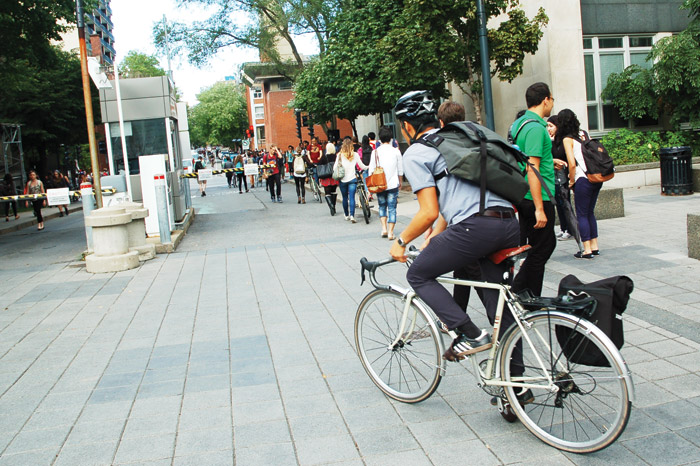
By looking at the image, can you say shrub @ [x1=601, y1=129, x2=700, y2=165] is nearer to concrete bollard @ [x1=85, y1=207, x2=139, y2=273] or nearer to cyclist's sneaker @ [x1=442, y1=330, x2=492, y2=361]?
concrete bollard @ [x1=85, y1=207, x2=139, y2=273]

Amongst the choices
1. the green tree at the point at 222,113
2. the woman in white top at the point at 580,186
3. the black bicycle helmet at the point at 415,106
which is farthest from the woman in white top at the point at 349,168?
the green tree at the point at 222,113

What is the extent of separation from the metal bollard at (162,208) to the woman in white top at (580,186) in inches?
266

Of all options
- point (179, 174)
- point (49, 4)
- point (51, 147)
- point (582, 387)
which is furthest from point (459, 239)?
point (51, 147)

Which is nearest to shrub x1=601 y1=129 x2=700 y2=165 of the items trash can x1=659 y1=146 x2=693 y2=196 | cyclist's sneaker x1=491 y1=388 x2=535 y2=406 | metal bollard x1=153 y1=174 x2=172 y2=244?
trash can x1=659 y1=146 x2=693 y2=196

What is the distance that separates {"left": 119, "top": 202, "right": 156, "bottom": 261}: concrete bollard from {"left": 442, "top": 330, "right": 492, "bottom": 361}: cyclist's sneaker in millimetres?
8229

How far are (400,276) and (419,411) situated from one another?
4067mm

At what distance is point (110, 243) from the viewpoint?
10375 millimetres

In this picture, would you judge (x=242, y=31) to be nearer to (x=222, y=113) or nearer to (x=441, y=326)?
(x=441, y=326)

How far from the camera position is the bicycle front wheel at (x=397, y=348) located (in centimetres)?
398

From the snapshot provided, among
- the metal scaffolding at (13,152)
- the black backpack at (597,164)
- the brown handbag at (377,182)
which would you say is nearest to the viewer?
the black backpack at (597,164)

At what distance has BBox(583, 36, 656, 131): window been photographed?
723 inches

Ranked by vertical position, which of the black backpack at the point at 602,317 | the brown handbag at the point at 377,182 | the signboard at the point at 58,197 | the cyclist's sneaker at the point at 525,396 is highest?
the signboard at the point at 58,197

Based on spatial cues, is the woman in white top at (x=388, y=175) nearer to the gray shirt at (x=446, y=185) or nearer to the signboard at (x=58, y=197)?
the signboard at (x=58, y=197)

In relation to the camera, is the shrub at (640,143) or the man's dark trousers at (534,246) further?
the shrub at (640,143)
